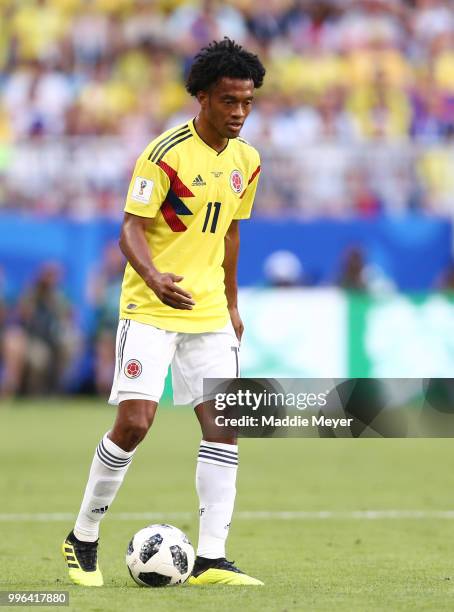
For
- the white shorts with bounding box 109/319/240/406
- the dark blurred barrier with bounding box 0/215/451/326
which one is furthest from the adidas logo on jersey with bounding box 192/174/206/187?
the dark blurred barrier with bounding box 0/215/451/326

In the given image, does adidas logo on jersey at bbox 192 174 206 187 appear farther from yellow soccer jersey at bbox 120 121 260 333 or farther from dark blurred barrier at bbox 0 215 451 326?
dark blurred barrier at bbox 0 215 451 326

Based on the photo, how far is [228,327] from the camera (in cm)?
662

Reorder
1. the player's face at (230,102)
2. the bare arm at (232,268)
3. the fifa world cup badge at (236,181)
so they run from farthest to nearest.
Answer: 1. the bare arm at (232,268)
2. the fifa world cup badge at (236,181)
3. the player's face at (230,102)

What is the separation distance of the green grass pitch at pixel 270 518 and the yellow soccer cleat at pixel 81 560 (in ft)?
0.38

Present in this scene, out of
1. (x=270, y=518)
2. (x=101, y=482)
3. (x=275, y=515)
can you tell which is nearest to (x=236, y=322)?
(x=101, y=482)

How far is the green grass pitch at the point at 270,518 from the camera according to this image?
592cm

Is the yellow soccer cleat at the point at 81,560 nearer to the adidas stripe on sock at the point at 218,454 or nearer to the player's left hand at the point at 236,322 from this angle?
the adidas stripe on sock at the point at 218,454

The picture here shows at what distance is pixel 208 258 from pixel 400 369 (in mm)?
10756

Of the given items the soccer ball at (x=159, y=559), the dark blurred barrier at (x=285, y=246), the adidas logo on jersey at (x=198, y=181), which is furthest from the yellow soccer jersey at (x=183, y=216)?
the dark blurred barrier at (x=285, y=246)

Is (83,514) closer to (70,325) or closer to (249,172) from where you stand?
(249,172)

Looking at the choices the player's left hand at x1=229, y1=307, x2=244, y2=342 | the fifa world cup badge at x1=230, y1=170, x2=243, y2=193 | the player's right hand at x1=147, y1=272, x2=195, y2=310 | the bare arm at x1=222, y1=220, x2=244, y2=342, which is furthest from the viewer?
the player's left hand at x1=229, y1=307, x2=244, y2=342

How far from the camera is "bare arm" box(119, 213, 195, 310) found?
604 centimetres

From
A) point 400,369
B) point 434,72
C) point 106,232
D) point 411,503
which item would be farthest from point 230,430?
point 434,72

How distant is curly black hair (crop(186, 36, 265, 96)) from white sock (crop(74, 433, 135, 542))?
1.70 m
